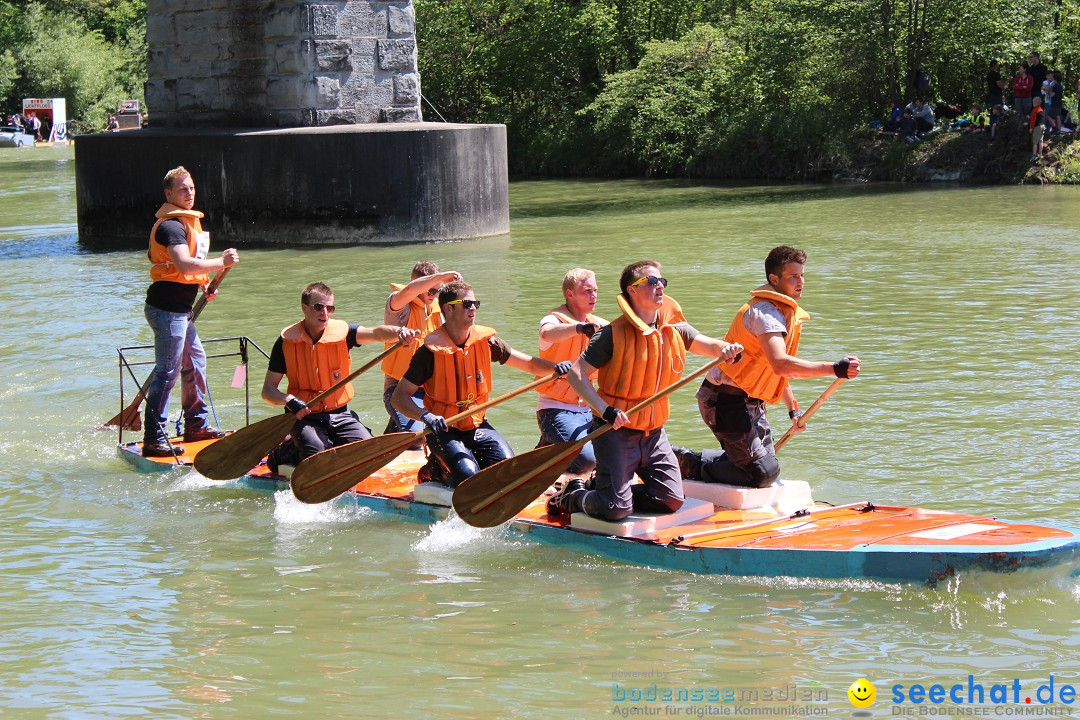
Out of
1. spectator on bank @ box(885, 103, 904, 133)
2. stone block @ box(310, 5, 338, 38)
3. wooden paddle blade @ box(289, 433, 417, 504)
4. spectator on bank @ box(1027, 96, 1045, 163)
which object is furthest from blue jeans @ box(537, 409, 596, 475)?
spectator on bank @ box(885, 103, 904, 133)

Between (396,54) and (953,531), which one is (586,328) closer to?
(953,531)

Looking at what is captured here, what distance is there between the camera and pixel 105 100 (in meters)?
64.8

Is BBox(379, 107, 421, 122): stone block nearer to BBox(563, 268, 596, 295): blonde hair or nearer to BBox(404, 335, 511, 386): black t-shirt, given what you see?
BBox(404, 335, 511, 386): black t-shirt

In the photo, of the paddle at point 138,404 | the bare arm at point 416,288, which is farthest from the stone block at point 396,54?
the bare arm at point 416,288

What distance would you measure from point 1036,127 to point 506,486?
70.8 feet

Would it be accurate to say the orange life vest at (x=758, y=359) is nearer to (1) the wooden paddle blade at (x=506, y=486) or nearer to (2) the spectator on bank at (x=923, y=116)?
(1) the wooden paddle blade at (x=506, y=486)

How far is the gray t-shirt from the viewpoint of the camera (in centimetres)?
691

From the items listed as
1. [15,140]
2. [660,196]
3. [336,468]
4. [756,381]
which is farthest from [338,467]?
[15,140]

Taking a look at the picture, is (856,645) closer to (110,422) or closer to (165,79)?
(110,422)

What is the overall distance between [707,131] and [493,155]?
12.8 meters

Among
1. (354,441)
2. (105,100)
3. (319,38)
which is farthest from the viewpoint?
(105,100)

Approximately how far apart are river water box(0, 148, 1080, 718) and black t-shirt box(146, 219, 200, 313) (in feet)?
3.54

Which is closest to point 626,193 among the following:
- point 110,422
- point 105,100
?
point 110,422

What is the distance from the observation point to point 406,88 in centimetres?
2016
